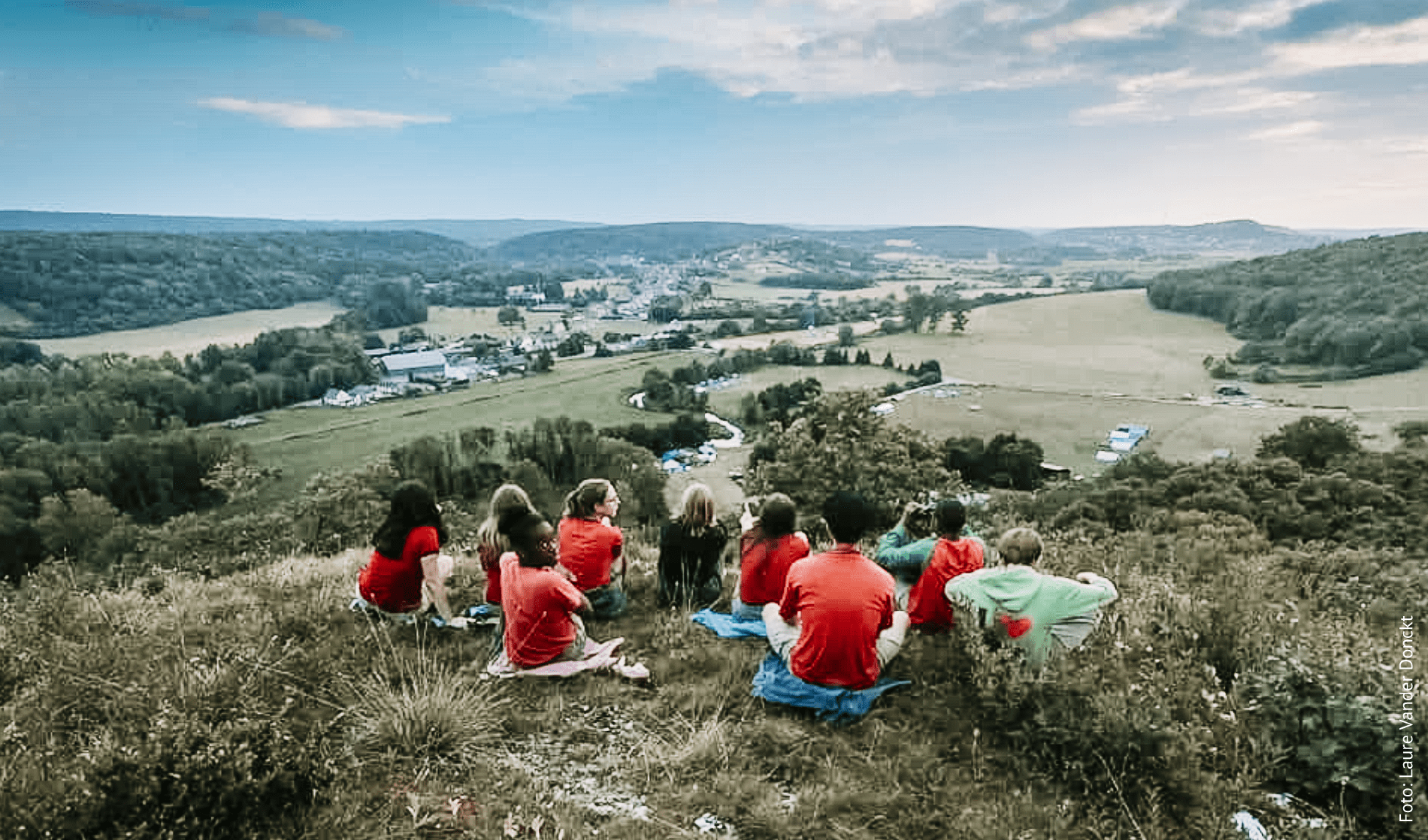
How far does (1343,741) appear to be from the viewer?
3.48m

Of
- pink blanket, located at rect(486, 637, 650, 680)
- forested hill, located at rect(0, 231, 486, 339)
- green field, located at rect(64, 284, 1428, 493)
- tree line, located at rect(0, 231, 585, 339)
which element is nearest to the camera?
pink blanket, located at rect(486, 637, 650, 680)

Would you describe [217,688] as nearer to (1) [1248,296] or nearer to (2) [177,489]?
(2) [177,489]

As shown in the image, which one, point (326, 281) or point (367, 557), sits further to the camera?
point (326, 281)

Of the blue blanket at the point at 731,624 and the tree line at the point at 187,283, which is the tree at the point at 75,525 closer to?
the blue blanket at the point at 731,624

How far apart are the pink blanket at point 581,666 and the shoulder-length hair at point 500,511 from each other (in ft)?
2.82

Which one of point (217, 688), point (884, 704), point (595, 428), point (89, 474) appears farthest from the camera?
point (595, 428)

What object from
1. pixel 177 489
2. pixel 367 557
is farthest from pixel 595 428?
pixel 367 557

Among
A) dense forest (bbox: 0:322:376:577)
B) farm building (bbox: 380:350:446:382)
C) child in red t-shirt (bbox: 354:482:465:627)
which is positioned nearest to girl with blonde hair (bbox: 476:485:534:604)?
child in red t-shirt (bbox: 354:482:465:627)

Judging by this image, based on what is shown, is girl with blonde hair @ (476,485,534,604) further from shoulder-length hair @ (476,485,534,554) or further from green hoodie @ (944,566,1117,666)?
green hoodie @ (944,566,1117,666)

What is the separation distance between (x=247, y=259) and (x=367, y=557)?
177 m

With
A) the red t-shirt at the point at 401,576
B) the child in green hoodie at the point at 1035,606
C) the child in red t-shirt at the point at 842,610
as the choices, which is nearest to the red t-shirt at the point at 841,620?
the child in red t-shirt at the point at 842,610

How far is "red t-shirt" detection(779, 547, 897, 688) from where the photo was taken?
429cm

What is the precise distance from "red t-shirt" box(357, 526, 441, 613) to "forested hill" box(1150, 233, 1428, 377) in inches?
2892

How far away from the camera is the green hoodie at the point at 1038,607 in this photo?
4441 mm
